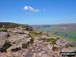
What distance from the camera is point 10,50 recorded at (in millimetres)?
17047

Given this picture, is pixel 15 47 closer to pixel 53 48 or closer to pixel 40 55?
pixel 40 55

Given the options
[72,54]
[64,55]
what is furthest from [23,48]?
[72,54]

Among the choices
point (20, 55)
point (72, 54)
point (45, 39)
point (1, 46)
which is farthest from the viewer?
point (45, 39)

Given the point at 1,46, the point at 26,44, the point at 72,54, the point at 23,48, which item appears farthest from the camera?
the point at 26,44

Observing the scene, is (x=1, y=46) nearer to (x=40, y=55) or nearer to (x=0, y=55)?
(x=0, y=55)

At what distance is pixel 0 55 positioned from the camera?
15.2 metres

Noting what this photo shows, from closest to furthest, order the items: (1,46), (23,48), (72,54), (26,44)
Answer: (72,54)
(1,46)
(23,48)
(26,44)

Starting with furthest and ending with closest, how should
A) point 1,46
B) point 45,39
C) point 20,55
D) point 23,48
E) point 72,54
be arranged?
point 45,39, point 23,48, point 1,46, point 20,55, point 72,54

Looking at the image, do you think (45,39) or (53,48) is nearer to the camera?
(53,48)

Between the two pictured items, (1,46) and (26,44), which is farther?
(26,44)

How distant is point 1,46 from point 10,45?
85.3 inches

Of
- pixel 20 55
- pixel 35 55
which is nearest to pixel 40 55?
pixel 35 55

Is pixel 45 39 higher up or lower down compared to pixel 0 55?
higher up

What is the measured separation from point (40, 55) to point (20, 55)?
3.59 m
